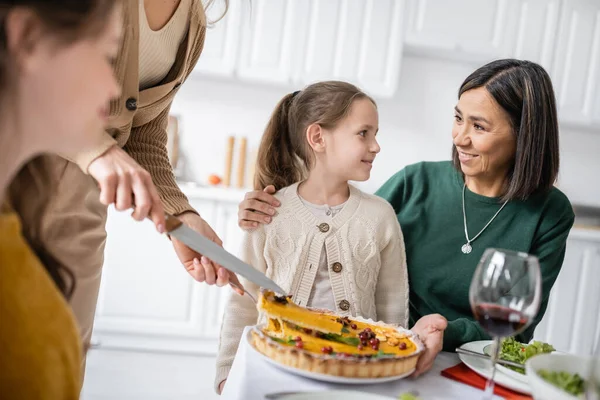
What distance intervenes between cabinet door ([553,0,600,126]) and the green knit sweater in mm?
2346

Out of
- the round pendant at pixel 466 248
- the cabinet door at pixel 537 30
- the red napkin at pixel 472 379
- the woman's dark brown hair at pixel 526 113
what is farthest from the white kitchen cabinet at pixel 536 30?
the red napkin at pixel 472 379

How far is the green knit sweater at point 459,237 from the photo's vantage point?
168cm

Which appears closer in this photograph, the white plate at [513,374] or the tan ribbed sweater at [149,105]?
the white plate at [513,374]

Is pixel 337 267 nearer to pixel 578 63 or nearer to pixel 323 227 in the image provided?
pixel 323 227

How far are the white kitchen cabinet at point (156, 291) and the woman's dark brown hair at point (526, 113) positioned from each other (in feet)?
6.25

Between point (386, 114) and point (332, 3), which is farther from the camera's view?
point (386, 114)

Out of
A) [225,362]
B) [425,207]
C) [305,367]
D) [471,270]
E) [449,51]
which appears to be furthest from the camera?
[449,51]

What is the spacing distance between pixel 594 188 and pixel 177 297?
9.66ft

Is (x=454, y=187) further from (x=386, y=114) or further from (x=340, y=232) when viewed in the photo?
(x=386, y=114)

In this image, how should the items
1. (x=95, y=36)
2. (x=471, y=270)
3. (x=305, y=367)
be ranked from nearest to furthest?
(x=95, y=36)
(x=305, y=367)
(x=471, y=270)

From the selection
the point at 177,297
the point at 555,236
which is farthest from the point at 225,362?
the point at 177,297

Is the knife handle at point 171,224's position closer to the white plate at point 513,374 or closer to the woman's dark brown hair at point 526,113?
the white plate at point 513,374

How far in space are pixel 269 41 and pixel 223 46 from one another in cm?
27

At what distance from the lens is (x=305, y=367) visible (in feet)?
3.10
